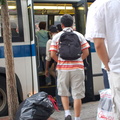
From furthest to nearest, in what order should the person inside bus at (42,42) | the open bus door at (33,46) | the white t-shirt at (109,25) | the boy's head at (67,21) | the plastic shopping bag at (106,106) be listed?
the person inside bus at (42,42) → the open bus door at (33,46) → the boy's head at (67,21) → the plastic shopping bag at (106,106) → the white t-shirt at (109,25)

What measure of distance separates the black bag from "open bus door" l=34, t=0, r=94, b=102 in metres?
2.03

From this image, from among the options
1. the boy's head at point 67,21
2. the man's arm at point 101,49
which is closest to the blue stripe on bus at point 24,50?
the boy's head at point 67,21

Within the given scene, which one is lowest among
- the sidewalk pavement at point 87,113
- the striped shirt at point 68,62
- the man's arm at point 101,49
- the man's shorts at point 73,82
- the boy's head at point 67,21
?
the sidewalk pavement at point 87,113

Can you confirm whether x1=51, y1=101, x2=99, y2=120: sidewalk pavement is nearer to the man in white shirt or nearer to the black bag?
the black bag

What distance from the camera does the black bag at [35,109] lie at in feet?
13.1

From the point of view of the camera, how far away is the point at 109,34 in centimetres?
231

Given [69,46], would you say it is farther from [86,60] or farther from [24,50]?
[86,60]

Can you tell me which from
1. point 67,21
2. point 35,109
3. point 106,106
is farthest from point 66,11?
point 106,106

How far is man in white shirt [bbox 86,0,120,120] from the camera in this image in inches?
89.3

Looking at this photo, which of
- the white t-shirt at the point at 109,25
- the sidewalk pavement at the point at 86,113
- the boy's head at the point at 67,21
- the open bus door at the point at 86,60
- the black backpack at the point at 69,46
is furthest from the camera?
the open bus door at the point at 86,60

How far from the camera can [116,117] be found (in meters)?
2.37

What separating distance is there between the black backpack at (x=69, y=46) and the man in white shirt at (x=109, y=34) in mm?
1912

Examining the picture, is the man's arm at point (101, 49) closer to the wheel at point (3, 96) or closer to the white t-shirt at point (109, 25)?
the white t-shirt at point (109, 25)

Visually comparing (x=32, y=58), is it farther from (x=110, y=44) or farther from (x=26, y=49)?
(x=110, y=44)
